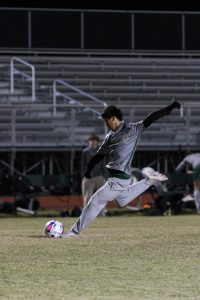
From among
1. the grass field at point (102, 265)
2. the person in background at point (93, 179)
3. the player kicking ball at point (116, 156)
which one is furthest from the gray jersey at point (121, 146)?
the person in background at point (93, 179)

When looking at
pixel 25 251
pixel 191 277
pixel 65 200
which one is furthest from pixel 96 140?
pixel 191 277

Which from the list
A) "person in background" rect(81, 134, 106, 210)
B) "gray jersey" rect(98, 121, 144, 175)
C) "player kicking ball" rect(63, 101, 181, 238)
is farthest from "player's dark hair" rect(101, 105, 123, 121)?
"person in background" rect(81, 134, 106, 210)

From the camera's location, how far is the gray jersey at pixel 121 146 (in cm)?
1216

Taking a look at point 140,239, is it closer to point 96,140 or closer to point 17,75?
point 96,140

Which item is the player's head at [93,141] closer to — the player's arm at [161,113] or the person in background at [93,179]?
the person in background at [93,179]

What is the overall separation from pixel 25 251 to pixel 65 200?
12.3 meters

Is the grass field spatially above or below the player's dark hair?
below

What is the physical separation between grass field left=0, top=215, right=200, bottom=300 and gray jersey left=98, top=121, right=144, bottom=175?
43.8 inches

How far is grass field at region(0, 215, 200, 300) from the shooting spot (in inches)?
301

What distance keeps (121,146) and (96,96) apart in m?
15.3

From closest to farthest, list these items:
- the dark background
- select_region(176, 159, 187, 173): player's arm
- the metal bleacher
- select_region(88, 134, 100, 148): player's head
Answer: select_region(88, 134, 100, 148): player's head
select_region(176, 159, 187, 173): player's arm
the metal bleacher
the dark background

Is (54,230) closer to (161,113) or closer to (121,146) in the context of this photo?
(121,146)

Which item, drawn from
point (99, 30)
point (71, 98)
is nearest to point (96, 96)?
point (71, 98)

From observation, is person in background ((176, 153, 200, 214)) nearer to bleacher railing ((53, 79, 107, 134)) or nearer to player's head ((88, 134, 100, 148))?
player's head ((88, 134, 100, 148))
